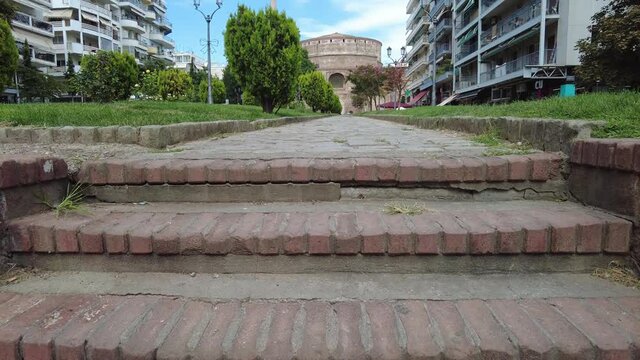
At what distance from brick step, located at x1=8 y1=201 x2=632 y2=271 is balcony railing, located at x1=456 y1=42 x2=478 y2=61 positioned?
35.3 m

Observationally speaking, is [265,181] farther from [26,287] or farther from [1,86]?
[1,86]

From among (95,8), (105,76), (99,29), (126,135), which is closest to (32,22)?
(99,29)

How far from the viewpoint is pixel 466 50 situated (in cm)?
3547

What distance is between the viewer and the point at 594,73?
43.2ft

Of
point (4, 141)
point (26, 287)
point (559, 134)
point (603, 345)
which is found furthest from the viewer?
point (4, 141)

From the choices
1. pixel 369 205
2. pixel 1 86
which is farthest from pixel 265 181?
pixel 1 86

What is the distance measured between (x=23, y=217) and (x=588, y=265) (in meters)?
2.67

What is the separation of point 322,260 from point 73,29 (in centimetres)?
5404

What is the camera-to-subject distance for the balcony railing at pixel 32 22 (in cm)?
3969

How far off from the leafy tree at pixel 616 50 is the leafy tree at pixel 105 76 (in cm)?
1526

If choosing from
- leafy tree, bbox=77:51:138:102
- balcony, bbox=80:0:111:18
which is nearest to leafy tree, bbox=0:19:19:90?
leafy tree, bbox=77:51:138:102

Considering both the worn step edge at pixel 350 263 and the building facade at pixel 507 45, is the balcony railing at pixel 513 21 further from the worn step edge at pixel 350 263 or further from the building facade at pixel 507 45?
the worn step edge at pixel 350 263

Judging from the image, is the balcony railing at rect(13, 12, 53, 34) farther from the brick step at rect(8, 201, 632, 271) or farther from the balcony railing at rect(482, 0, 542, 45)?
the brick step at rect(8, 201, 632, 271)

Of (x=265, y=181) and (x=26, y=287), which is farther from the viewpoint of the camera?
(x=265, y=181)
